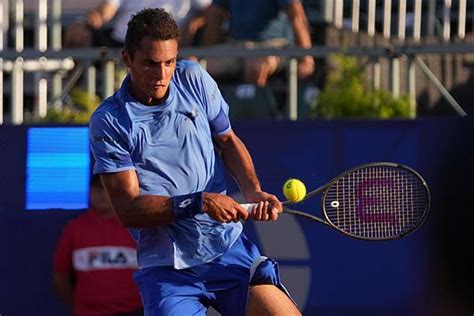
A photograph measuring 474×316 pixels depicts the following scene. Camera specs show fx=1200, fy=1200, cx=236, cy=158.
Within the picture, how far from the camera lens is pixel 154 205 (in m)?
4.99

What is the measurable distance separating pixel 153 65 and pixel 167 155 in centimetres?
41

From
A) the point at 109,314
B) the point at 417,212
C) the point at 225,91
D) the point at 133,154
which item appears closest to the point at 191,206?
the point at 133,154

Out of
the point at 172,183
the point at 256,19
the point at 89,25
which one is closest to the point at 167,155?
the point at 172,183

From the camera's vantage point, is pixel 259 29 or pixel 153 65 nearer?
pixel 153 65

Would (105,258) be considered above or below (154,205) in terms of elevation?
below

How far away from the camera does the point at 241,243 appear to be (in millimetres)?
5352

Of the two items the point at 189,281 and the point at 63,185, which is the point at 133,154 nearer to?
the point at 189,281

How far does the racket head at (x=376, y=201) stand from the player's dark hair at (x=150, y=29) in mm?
1314

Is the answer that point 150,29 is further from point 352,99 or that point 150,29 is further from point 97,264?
point 352,99

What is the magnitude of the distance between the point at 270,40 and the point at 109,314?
2668mm

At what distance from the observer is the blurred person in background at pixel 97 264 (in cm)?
707

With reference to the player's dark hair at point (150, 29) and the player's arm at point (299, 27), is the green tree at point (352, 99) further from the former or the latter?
the player's dark hair at point (150, 29)

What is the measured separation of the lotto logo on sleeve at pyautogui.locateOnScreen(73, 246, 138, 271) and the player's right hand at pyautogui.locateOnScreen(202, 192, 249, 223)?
2.35m

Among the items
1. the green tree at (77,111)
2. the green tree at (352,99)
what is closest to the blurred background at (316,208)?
the green tree at (352,99)
